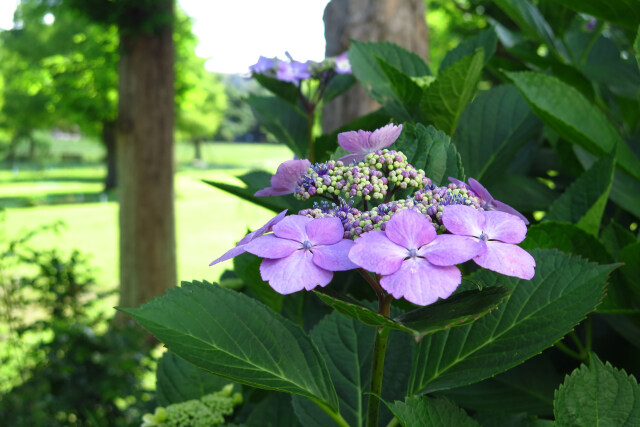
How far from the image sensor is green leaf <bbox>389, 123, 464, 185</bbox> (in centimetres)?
73

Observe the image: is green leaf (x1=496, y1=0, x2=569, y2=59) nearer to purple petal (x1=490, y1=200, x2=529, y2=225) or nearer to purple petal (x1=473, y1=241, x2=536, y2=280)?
purple petal (x1=490, y1=200, x2=529, y2=225)

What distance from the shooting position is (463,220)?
52 cm

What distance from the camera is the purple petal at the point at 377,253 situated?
473mm

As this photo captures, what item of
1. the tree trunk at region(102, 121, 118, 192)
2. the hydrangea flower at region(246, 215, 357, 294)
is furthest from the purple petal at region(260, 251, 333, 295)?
the tree trunk at region(102, 121, 118, 192)

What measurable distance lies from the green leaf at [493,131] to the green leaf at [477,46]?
0.25 ft

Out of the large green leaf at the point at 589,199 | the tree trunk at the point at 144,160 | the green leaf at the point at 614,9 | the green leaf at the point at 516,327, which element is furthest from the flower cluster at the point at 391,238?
the tree trunk at the point at 144,160

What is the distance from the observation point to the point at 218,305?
0.65 meters

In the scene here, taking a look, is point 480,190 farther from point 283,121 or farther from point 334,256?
point 283,121

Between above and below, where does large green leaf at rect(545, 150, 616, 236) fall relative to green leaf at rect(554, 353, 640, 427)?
above

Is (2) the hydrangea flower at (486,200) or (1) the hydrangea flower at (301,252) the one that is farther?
(2) the hydrangea flower at (486,200)

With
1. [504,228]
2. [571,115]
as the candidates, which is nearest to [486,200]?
[504,228]

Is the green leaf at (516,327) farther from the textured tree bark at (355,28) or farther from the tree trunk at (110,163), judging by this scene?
the tree trunk at (110,163)

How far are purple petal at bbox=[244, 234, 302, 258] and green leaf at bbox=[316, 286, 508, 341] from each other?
0.05 meters

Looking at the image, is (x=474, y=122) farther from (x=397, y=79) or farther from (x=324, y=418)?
(x=324, y=418)
